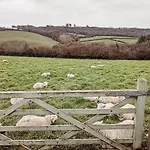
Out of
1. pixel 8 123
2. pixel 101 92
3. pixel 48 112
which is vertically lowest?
pixel 8 123

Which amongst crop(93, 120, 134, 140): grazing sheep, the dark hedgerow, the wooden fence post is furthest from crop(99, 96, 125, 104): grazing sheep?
the dark hedgerow

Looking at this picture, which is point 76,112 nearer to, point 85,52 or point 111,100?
point 111,100

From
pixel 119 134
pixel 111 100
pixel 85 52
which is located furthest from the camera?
pixel 85 52

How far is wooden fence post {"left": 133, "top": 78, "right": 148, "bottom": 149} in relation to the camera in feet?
18.1

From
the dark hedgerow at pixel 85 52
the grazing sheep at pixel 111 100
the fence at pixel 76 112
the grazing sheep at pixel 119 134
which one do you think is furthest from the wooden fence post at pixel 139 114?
the dark hedgerow at pixel 85 52

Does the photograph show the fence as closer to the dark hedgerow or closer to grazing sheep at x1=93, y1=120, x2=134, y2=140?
grazing sheep at x1=93, y1=120, x2=134, y2=140

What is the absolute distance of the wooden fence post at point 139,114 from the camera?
5510 millimetres

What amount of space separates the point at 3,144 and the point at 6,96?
98 cm

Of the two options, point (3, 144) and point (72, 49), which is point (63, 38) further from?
point (3, 144)

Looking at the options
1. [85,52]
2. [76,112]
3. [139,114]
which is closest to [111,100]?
Answer: [139,114]

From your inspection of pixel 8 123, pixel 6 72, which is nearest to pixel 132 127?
pixel 8 123

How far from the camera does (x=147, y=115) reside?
7.88 m

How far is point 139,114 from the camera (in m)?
5.59

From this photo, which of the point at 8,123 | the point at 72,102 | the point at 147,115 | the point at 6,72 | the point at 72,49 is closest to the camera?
the point at 8,123
